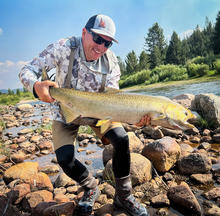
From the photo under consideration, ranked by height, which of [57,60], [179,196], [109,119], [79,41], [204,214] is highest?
[79,41]

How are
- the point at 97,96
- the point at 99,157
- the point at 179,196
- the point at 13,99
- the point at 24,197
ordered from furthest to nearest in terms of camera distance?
the point at 13,99 → the point at 99,157 → the point at 24,197 → the point at 179,196 → the point at 97,96

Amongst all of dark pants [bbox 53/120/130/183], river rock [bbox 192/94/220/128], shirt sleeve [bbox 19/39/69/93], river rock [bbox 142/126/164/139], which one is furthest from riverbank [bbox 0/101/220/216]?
shirt sleeve [bbox 19/39/69/93]

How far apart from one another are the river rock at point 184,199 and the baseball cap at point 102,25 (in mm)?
2504

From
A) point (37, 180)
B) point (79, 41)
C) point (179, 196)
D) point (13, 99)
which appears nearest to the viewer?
point (179, 196)

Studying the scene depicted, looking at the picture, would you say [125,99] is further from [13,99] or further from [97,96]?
[13,99]

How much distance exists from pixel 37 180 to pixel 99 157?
193 centimetres

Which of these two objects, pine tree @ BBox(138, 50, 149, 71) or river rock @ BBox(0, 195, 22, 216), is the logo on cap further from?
pine tree @ BBox(138, 50, 149, 71)

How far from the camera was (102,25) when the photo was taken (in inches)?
115

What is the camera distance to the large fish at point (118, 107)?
8.55 ft

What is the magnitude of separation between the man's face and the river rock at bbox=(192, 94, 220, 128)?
5433 millimetres

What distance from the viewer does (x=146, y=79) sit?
168ft

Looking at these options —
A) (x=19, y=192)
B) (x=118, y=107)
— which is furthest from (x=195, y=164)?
(x=19, y=192)

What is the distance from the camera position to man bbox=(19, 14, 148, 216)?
2.83 meters

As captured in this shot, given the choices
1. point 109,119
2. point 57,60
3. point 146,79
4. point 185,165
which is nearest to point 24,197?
point 109,119
